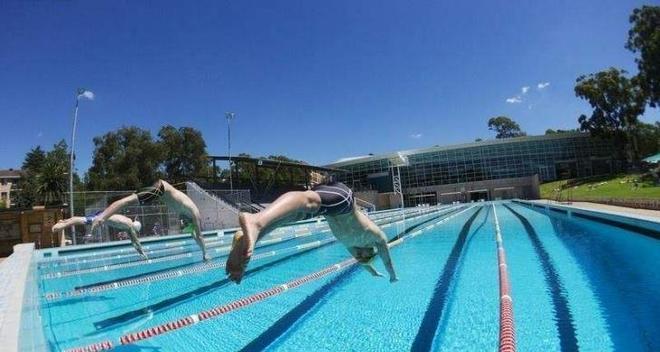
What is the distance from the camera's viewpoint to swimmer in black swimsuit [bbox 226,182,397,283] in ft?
7.89

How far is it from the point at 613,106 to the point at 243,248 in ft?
202

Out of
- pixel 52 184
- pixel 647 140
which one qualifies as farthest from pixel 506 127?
pixel 52 184

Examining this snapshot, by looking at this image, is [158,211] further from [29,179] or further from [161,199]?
[29,179]

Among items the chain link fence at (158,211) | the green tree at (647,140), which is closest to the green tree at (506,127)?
the green tree at (647,140)

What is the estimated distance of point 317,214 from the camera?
3137mm

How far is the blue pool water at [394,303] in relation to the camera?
15.2 ft

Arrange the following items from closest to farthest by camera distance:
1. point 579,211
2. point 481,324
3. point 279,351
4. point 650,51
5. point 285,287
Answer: point 279,351, point 481,324, point 285,287, point 579,211, point 650,51

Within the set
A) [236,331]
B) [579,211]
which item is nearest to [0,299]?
[236,331]

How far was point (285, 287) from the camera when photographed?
7312mm

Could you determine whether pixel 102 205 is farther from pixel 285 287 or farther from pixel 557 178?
pixel 557 178

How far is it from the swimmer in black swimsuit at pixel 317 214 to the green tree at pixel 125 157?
159ft

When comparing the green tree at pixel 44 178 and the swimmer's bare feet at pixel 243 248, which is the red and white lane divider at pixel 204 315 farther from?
the green tree at pixel 44 178

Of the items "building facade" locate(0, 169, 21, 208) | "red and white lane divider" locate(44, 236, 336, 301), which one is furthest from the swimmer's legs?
"building facade" locate(0, 169, 21, 208)

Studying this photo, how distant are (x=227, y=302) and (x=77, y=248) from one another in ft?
40.6
